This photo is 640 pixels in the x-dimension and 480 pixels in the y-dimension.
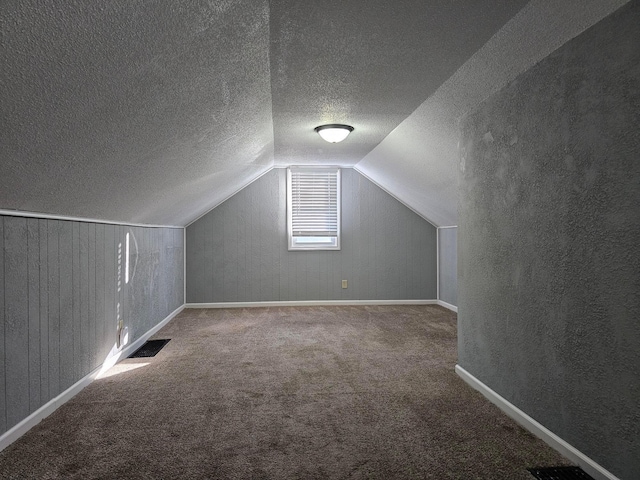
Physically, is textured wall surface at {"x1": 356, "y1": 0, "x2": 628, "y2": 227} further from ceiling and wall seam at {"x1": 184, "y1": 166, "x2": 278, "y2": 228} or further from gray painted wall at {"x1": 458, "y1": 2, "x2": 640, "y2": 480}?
ceiling and wall seam at {"x1": 184, "y1": 166, "x2": 278, "y2": 228}

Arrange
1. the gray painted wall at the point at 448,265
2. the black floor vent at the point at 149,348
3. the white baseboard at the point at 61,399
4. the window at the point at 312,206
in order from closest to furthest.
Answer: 1. the white baseboard at the point at 61,399
2. the black floor vent at the point at 149,348
3. the gray painted wall at the point at 448,265
4. the window at the point at 312,206

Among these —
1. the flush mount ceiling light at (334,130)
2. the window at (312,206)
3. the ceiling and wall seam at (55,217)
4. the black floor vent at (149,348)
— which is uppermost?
the flush mount ceiling light at (334,130)

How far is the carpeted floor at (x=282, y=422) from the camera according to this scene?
198 cm

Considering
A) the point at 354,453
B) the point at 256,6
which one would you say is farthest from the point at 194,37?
the point at 354,453

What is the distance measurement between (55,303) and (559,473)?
8.68 feet

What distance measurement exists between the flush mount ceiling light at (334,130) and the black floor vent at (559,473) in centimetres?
293

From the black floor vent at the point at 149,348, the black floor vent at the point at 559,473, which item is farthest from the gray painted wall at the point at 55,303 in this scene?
the black floor vent at the point at 559,473

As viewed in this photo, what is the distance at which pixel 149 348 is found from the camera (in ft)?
13.5

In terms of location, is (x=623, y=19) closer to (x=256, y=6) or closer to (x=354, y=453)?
(x=256, y=6)

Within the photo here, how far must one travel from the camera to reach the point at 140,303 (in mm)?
4297

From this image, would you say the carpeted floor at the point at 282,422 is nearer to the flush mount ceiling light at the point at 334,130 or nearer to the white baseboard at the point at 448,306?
the flush mount ceiling light at the point at 334,130

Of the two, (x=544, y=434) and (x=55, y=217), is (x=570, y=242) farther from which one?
(x=55, y=217)

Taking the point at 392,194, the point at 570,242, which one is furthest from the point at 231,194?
the point at 570,242

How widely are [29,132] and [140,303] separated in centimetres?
292
